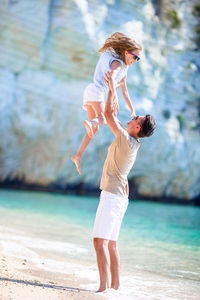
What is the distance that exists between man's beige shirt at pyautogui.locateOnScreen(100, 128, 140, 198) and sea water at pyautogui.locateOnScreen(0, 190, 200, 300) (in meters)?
0.85

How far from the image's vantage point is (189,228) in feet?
32.1

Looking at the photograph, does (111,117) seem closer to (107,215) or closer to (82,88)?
(107,215)

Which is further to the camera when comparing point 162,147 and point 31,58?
point 162,147

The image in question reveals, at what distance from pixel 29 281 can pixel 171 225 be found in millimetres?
7246

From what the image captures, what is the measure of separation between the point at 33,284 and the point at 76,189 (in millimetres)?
16207

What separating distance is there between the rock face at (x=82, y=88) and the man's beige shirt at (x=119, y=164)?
13.2 meters

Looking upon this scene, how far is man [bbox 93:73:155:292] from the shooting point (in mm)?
3303

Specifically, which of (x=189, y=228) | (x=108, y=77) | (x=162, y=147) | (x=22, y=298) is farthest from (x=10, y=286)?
(x=162, y=147)

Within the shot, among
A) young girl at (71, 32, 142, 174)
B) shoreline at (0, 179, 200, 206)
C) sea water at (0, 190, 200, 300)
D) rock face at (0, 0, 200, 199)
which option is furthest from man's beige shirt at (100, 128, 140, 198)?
shoreline at (0, 179, 200, 206)

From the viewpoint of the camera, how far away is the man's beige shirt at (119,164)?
3.39m

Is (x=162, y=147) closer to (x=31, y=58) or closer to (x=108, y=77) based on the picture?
(x=31, y=58)

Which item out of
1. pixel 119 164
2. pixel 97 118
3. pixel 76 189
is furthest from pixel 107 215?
pixel 76 189

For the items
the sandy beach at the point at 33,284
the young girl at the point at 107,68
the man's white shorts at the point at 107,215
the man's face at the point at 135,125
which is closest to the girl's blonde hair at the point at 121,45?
the young girl at the point at 107,68

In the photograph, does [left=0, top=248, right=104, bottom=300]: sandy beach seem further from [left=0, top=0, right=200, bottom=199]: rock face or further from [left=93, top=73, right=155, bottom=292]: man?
[left=0, top=0, right=200, bottom=199]: rock face
